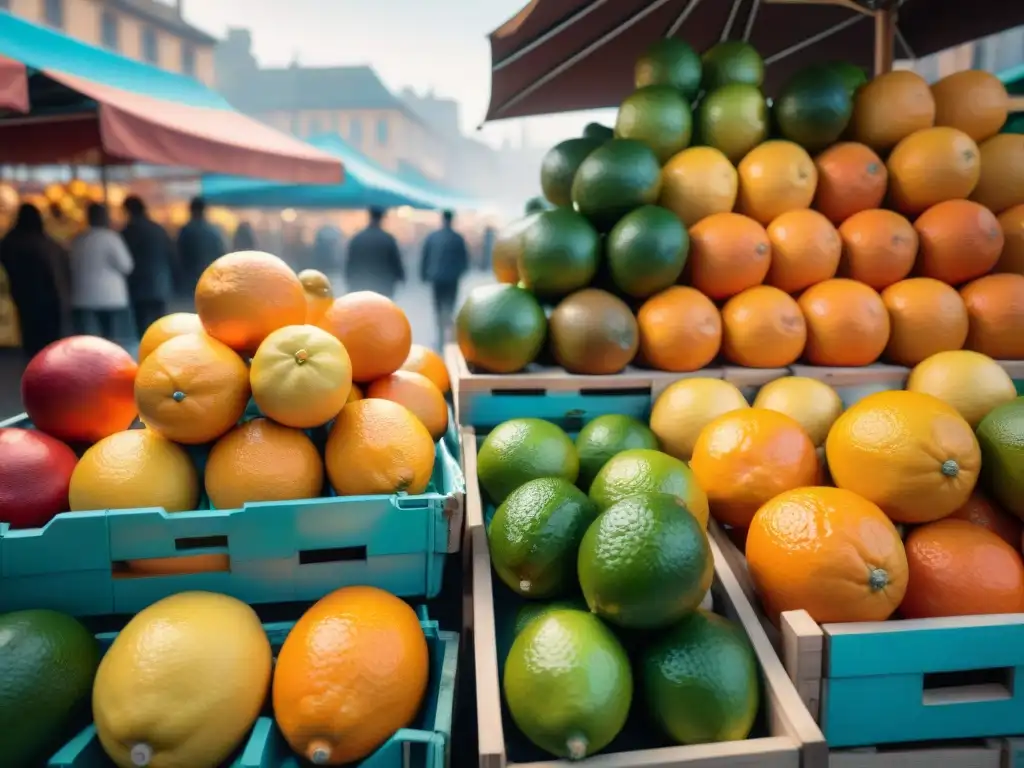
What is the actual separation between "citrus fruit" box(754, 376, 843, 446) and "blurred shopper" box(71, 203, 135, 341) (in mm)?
6439

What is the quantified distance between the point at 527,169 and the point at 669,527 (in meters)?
87.8

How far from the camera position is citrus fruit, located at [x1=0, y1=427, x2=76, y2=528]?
1.37 meters

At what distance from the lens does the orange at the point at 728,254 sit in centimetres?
208

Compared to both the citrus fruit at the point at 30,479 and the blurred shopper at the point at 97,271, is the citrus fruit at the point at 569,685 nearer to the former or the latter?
the citrus fruit at the point at 30,479

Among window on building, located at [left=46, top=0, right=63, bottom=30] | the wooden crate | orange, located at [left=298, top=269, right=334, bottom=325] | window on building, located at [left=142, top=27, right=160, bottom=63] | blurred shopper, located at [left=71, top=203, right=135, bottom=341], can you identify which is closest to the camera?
the wooden crate

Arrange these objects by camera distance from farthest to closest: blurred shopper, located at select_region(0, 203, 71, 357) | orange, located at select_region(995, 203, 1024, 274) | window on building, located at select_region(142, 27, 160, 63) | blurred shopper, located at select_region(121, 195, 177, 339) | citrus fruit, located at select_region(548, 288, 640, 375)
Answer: window on building, located at select_region(142, 27, 160, 63)
blurred shopper, located at select_region(121, 195, 177, 339)
blurred shopper, located at select_region(0, 203, 71, 357)
orange, located at select_region(995, 203, 1024, 274)
citrus fruit, located at select_region(548, 288, 640, 375)

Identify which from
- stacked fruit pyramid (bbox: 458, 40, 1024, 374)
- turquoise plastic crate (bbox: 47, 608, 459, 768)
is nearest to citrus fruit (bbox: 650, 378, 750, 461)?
stacked fruit pyramid (bbox: 458, 40, 1024, 374)

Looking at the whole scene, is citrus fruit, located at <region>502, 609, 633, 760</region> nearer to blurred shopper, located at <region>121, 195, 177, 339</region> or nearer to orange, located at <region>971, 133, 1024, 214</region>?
orange, located at <region>971, 133, 1024, 214</region>

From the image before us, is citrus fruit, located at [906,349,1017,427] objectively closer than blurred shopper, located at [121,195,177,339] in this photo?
Yes

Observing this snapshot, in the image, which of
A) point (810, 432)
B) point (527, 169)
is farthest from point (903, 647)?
point (527, 169)

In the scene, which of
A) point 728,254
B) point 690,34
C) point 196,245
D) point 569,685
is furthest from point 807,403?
point 196,245

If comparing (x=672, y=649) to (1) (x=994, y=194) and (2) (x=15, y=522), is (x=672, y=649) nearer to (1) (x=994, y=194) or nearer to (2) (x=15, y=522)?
(2) (x=15, y=522)

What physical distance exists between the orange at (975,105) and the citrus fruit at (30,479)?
281cm

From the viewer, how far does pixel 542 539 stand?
1.28 meters
